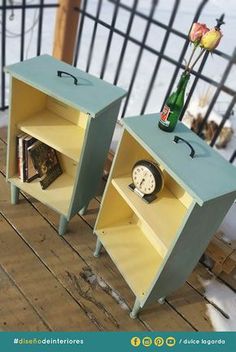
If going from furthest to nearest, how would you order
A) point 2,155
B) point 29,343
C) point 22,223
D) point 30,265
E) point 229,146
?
point 229,146 → point 2,155 → point 22,223 → point 30,265 → point 29,343

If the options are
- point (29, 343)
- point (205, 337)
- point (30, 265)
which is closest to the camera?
point (29, 343)

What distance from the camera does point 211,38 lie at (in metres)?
1.37

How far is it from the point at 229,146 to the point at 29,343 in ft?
13.4

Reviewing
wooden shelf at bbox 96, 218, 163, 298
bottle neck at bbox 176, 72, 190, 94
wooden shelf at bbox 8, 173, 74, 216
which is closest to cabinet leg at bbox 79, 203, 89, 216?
wooden shelf at bbox 8, 173, 74, 216

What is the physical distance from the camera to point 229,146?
4.96 metres

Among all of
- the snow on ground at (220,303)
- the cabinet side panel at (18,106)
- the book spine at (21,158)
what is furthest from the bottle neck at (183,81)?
the snow on ground at (220,303)

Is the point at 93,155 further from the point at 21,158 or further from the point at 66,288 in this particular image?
the point at 66,288

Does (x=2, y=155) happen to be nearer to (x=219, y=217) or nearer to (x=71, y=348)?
(x=71, y=348)

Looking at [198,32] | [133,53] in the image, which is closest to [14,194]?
[198,32]

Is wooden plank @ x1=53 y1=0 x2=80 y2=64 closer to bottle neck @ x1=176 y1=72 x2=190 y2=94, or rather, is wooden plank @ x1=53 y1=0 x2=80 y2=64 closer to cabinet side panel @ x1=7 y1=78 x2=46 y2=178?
cabinet side panel @ x1=7 y1=78 x2=46 y2=178

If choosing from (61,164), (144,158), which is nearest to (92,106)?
(144,158)

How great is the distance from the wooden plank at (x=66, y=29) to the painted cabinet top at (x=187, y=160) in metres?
1.28

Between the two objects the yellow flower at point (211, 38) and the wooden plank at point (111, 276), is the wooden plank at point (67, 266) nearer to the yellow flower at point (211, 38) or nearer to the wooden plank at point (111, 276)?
the wooden plank at point (111, 276)

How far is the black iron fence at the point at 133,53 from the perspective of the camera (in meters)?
1.98
